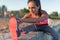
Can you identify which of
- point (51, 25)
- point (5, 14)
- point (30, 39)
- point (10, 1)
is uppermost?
point (10, 1)

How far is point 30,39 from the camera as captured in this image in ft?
2.95

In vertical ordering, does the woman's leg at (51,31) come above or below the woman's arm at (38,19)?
below

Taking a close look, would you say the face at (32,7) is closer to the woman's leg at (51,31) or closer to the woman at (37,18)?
the woman at (37,18)

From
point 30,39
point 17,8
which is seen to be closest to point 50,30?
point 30,39

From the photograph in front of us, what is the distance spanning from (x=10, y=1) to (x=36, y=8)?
251 millimetres

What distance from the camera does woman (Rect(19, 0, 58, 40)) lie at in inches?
36.5

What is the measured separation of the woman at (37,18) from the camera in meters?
0.93

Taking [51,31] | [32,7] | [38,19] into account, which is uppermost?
[32,7]

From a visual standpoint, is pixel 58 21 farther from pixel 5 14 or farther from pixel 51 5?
pixel 5 14

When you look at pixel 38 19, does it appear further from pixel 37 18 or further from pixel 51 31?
pixel 51 31

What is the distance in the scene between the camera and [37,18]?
940 mm

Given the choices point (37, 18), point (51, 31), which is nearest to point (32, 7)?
point (37, 18)

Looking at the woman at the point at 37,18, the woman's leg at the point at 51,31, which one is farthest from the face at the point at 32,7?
the woman's leg at the point at 51,31

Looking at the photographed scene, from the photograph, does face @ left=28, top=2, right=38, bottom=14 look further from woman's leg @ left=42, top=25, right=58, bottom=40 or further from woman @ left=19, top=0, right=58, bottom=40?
woman's leg @ left=42, top=25, right=58, bottom=40
